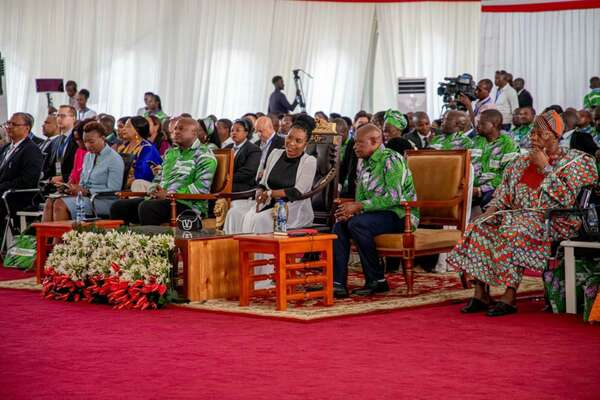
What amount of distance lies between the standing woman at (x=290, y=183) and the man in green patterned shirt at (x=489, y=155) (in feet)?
5.33

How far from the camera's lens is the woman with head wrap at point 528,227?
5.91m

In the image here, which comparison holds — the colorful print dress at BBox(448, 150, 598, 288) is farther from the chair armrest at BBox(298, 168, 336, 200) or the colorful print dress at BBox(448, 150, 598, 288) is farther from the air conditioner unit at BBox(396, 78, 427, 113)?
the air conditioner unit at BBox(396, 78, 427, 113)

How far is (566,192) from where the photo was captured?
5.94 meters

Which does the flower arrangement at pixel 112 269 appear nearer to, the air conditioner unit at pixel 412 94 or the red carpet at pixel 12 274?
the red carpet at pixel 12 274

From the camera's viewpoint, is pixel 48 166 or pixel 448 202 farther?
pixel 48 166

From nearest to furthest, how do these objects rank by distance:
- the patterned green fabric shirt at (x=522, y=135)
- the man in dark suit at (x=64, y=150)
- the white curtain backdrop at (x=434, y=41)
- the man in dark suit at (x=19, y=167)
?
the man in dark suit at (x=19, y=167) → the man in dark suit at (x=64, y=150) → the patterned green fabric shirt at (x=522, y=135) → the white curtain backdrop at (x=434, y=41)

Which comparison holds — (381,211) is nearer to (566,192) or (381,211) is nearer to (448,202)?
(448,202)

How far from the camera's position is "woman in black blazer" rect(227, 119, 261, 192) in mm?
9251

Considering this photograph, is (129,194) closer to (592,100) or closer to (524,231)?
(524,231)

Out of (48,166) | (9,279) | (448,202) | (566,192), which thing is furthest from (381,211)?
(48,166)

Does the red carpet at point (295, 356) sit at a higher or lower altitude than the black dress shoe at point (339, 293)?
lower

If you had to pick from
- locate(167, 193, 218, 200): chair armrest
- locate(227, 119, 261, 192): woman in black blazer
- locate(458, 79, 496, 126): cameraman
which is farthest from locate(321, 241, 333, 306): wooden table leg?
locate(458, 79, 496, 126): cameraman

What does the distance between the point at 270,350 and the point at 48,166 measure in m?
5.59

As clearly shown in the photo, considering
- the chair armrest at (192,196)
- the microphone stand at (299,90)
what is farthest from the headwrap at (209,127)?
the microphone stand at (299,90)
